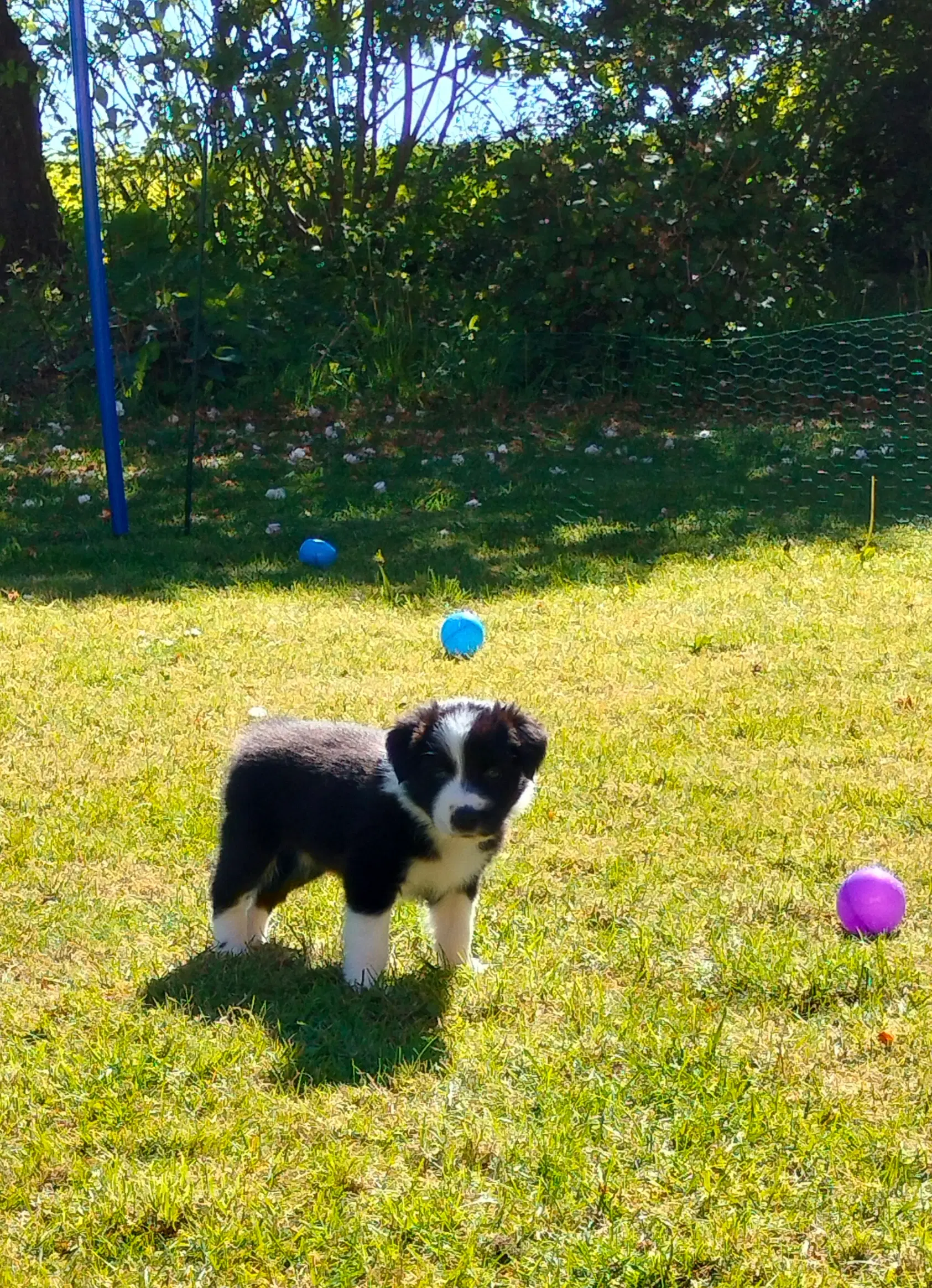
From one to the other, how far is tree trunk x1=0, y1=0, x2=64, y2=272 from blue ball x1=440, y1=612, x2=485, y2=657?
29.9ft

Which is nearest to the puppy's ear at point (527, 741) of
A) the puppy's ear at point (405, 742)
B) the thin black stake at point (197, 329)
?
the puppy's ear at point (405, 742)

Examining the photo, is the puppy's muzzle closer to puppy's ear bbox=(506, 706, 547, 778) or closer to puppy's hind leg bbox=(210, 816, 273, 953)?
puppy's ear bbox=(506, 706, 547, 778)

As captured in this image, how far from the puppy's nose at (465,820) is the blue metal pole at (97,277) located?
239 inches

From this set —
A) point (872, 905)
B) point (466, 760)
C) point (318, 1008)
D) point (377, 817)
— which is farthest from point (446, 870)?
point (872, 905)

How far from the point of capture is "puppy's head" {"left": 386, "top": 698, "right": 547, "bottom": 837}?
3.41m

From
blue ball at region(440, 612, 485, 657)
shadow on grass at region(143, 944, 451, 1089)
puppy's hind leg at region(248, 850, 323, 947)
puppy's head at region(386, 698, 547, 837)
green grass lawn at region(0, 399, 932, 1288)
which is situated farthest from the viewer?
blue ball at region(440, 612, 485, 657)

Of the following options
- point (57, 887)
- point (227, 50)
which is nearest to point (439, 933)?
point (57, 887)

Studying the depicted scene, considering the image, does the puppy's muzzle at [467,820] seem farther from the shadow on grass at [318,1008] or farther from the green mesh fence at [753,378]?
the green mesh fence at [753,378]

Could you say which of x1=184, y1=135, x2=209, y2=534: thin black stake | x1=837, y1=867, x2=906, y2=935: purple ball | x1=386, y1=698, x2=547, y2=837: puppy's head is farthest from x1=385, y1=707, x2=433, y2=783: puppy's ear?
x1=184, y1=135, x2=209, y2=534: thin black stake

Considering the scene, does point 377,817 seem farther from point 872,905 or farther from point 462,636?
point 462,636

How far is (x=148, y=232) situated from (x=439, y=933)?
10461 mm

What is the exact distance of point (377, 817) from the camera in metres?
3.59

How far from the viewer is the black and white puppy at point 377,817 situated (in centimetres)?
347

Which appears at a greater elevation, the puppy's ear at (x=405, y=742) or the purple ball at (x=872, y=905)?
the puppy's ear at (x=405, y=742)
